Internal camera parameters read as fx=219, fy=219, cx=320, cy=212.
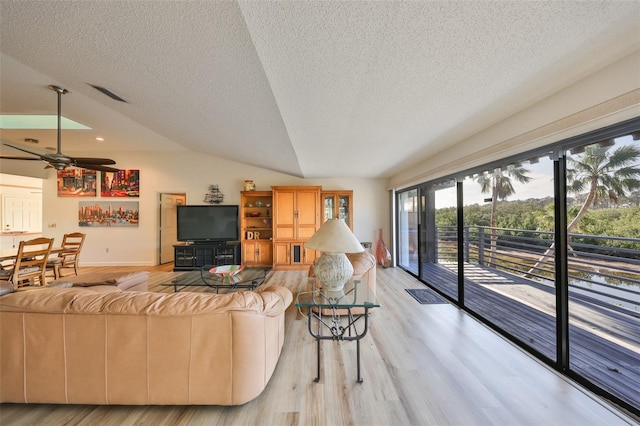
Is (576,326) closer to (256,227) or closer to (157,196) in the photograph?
(256,227)

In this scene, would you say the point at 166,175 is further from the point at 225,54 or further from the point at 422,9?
the point at 422,9

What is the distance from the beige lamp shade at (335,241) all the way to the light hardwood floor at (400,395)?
0.98m

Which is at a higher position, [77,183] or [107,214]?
[77,183]

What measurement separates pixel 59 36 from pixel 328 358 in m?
3.15

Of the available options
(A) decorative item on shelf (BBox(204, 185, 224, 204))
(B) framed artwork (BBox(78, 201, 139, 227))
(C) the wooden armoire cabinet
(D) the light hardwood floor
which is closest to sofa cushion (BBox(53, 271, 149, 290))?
(D) the light hardwood floor

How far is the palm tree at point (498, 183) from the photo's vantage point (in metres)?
2.48

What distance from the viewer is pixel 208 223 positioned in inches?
209

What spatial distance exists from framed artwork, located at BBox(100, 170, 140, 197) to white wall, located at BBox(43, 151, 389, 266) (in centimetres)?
18

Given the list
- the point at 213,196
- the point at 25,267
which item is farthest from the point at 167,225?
the point at 25,267

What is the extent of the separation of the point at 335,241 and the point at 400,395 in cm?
115

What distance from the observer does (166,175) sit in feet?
18.2

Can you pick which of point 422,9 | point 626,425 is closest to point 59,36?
point 422,9

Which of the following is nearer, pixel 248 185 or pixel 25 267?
pixel 25 267

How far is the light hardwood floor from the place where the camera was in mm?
1350
